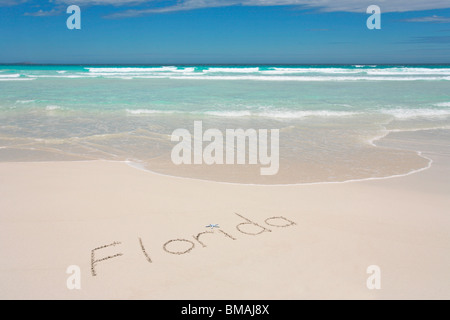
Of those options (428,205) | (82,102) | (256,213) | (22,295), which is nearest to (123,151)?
(256,213)

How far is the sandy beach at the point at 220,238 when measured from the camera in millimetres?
2705

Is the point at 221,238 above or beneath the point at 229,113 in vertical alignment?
→ beneath

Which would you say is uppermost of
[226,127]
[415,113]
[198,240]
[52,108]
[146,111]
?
[52,108]

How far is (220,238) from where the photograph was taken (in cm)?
341

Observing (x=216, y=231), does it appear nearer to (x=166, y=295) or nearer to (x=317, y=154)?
(x=166, y=295)

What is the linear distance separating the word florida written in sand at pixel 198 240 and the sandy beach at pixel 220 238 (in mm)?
16

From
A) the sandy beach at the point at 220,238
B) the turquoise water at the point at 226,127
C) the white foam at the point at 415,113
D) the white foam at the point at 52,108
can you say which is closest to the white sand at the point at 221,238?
the sandy beach at the point at 220,238

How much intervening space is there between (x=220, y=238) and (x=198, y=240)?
23 centimetres

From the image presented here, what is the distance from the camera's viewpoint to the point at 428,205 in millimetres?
4293

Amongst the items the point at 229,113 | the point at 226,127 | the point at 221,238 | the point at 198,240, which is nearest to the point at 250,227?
the point at 221,238

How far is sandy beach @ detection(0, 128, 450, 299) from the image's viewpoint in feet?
8.87

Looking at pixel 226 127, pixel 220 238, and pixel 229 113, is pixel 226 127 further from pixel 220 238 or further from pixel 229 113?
pixel 220 238

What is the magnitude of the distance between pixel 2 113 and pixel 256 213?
11.1 meters

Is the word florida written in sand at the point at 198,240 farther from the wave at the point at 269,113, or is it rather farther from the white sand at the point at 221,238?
the wave at the point at 269,113
